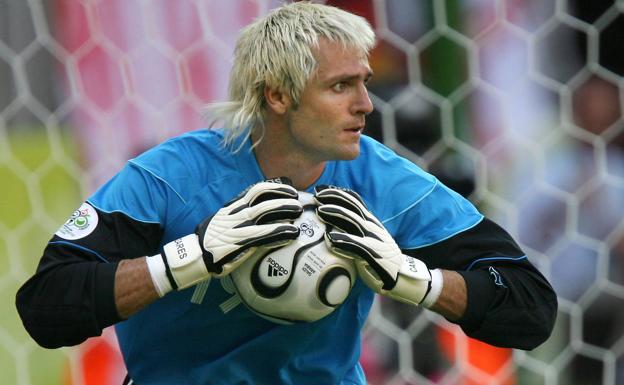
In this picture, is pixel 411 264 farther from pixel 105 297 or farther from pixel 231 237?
pixel 105 297

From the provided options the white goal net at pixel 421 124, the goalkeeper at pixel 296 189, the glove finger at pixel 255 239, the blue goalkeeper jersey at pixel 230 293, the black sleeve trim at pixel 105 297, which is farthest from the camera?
the white goal net at pixel 421 124

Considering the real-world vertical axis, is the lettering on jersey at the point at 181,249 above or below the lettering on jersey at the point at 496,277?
above

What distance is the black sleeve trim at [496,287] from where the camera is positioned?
2.41 m

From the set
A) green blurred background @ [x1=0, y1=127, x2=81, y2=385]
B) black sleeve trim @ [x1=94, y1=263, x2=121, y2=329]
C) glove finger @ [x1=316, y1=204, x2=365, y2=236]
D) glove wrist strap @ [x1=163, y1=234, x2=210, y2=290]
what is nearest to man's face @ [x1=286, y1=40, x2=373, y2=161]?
glove finger @ [x1=316, y1=204, x2=365, y2=236]

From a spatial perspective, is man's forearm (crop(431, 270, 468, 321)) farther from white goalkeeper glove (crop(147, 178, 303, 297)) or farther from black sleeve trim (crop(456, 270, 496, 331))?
white goalkeeper glove (crop(147, 178, 303, 297))

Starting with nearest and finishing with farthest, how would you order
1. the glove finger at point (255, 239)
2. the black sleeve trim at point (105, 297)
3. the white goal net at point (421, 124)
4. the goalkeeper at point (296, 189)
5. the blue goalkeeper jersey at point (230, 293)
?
the glove finger at point (255, 239), the black sleeve trim at point (105, 297), the goalkeeper at point (296, 189), the blue goalkeeper jersey at point (230, 293), the white goal net at point (421, 124)

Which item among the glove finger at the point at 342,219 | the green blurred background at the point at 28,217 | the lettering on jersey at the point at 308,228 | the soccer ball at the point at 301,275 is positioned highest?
the glove finger at the point at 342,219

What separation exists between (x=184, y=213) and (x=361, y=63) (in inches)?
20.2

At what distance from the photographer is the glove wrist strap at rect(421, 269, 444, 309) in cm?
233

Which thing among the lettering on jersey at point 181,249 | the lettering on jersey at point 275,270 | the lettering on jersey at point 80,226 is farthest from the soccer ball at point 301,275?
the lettering on jersey at point 80,226

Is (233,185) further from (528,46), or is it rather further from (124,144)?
(528,46)

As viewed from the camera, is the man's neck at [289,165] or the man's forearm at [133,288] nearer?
the man's forearm at [133,288]

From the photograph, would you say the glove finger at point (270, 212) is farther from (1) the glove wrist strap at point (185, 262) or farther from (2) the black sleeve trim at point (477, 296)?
(2) the black sleeve trim at point (477, 296)

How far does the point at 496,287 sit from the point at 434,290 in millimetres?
164
